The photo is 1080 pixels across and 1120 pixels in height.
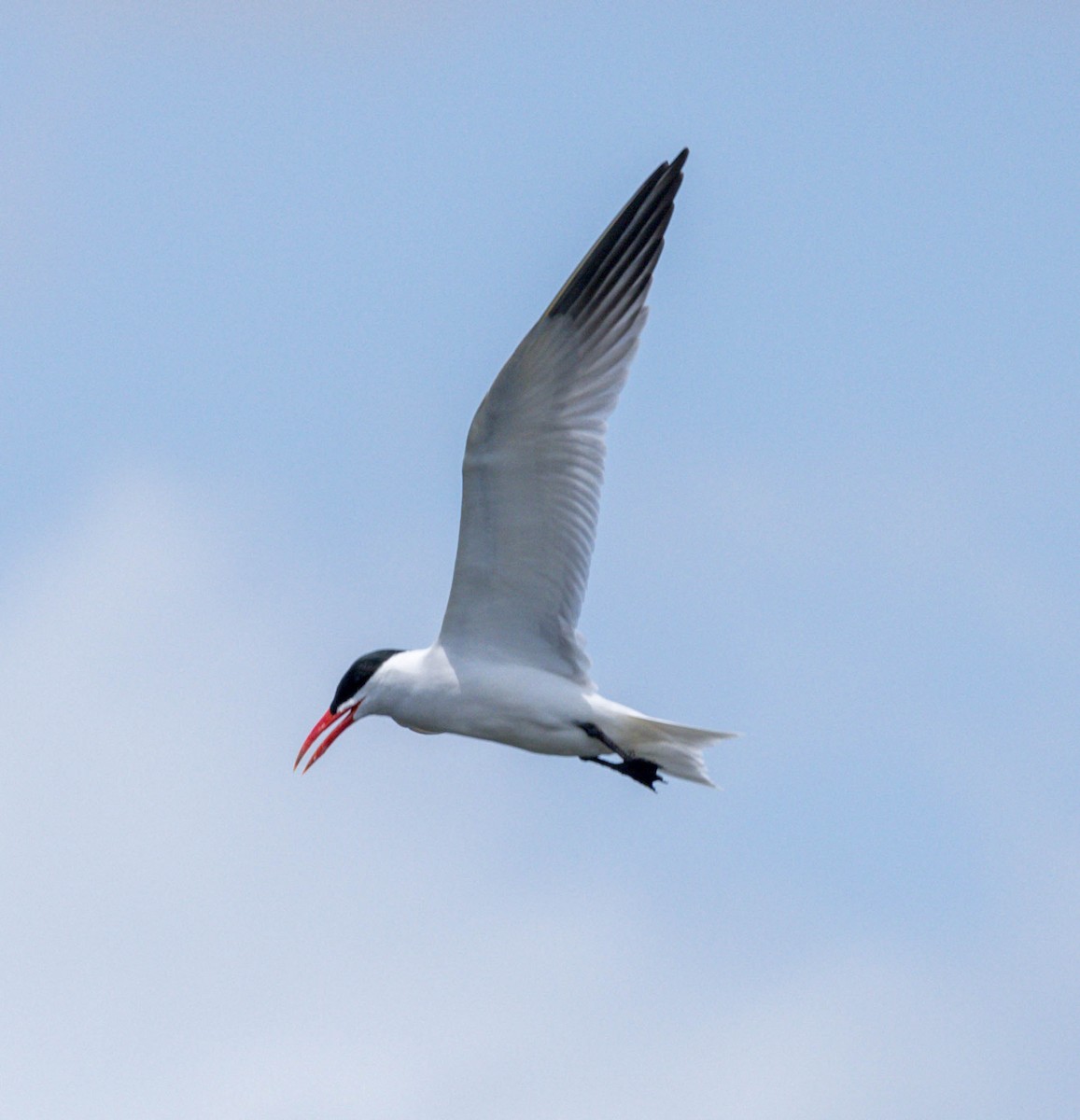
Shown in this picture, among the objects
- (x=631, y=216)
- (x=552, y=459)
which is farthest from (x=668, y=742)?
(x=631, y=216)

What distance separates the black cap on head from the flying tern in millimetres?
114

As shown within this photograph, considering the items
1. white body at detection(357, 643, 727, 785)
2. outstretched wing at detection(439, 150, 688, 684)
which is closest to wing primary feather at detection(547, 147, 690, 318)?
outstretched wing at detection(439, 150, 688, 684)

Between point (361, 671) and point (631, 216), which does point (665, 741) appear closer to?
point (361, 671)

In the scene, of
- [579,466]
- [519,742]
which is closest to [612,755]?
[519,742]

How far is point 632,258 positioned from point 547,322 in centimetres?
68

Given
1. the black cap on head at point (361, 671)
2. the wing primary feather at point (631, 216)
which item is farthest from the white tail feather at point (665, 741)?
the wing primary feather at point (631, 216)

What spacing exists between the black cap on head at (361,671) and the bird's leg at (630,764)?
4.11 feet

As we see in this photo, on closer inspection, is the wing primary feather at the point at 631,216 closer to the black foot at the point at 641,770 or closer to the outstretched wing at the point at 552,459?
the outstretched wing at the point at 552,459

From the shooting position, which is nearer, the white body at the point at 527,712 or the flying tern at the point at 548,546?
the flying tern at the point at 548,546

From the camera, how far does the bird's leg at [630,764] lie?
17.2 m

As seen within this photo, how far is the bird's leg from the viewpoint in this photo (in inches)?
676

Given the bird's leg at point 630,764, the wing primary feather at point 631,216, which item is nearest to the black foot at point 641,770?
the bird's leg at point 630,764

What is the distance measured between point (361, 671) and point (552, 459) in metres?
1.79

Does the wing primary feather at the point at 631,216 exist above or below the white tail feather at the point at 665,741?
above
